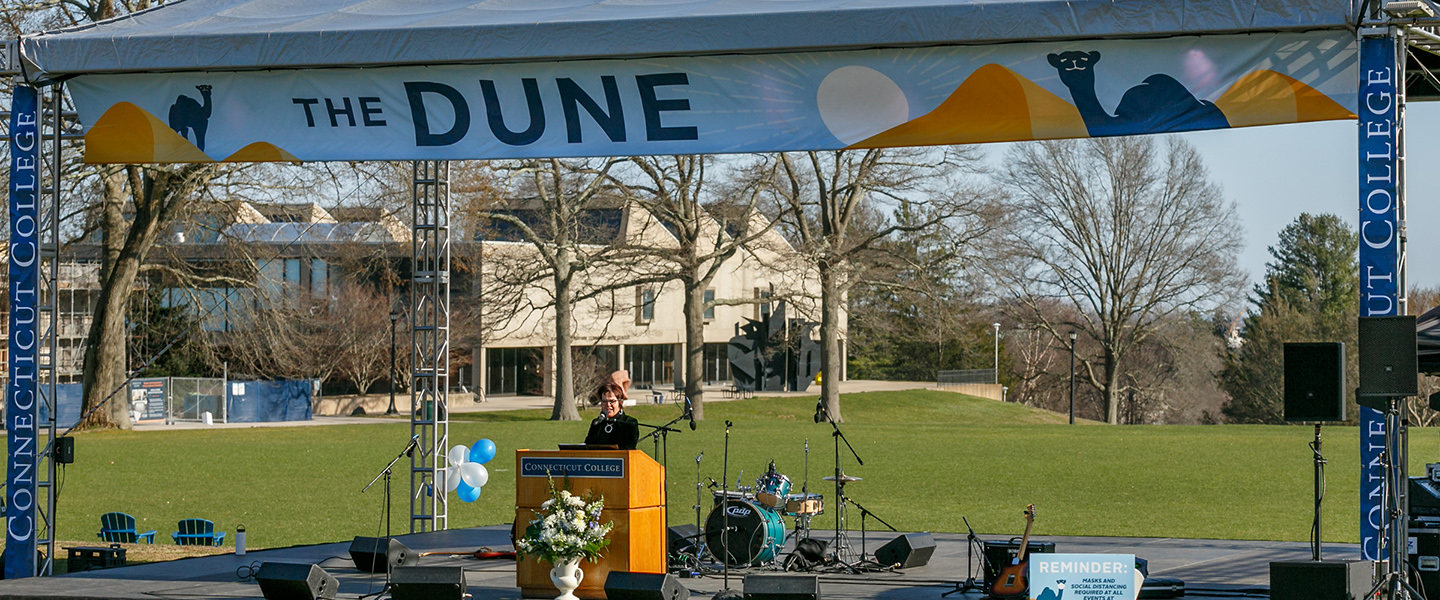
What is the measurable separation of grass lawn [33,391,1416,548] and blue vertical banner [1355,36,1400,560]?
9.28 meters

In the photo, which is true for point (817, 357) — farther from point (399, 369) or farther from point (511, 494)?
point (511, 494)

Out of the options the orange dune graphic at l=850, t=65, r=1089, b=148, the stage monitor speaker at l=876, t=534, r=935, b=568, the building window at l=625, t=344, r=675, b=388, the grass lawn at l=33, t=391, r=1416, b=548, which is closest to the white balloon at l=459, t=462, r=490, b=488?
the grass lawn at l=33, t=391, r=1416, b=548

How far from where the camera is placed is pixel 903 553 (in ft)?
38.8

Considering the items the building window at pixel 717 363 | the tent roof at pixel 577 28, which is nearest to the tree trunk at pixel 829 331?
the building window at pixel 717 363

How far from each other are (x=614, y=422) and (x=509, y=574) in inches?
85.9

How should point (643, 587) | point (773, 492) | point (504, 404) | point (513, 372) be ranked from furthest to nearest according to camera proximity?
point (513, 372) < point (504, 404) < point (773, 492) < point (643, 587)

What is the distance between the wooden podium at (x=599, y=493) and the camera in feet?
33.0

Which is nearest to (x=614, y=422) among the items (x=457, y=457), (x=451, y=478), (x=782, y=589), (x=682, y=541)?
(x=782, y=589)

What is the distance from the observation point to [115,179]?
3666 centimetres

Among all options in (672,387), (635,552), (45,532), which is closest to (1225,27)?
(635,552)

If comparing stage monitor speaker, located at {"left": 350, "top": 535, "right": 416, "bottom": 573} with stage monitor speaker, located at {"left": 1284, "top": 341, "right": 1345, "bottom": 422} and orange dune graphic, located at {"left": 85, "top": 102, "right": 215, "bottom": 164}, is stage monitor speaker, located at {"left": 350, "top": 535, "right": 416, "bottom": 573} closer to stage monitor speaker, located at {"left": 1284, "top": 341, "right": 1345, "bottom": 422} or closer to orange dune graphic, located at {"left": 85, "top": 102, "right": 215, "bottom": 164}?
orange dune graphic, located at {"left": 85, "top": 102, "right": 215, "bottom": 164}

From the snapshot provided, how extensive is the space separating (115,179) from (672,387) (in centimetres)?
4115

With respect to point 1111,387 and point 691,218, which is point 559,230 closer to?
point 691,218

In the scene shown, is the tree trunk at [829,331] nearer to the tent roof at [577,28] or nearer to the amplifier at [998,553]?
the tent roof at [577,28]
